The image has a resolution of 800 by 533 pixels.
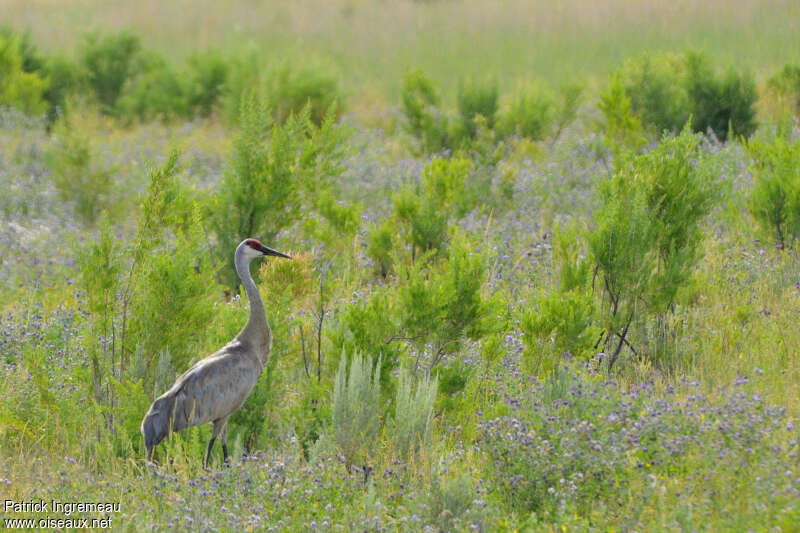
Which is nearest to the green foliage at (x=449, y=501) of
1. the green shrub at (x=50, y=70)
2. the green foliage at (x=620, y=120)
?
the green foliage at (x=620, y=120)

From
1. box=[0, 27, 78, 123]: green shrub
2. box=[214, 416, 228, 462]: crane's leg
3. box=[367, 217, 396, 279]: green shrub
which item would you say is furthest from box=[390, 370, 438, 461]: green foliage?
box=[0, 27, 78, 123]: green shrub

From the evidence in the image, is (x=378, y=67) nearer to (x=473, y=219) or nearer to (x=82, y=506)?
(x=473, y=219)

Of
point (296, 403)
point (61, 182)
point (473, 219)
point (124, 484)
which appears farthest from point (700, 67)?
point (124, 484)

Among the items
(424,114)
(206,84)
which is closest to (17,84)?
(206,84)

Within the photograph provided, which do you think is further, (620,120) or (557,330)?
(620,120)

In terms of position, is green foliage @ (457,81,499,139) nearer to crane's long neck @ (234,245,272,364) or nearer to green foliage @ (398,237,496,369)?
green foliage @ (398,237,496,369)

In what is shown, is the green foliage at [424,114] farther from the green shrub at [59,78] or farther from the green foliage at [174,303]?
the green foliage at [174,303]

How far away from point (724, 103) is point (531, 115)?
2871 millimetres

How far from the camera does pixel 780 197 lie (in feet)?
28.3

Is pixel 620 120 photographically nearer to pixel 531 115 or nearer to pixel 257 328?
pixel 531 115

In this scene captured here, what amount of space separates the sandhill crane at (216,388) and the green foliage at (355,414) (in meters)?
0.55

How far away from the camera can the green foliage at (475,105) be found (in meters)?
14.7

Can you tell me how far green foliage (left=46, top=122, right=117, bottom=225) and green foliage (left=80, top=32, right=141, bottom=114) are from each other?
22.0 feet

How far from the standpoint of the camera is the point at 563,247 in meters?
7.27
